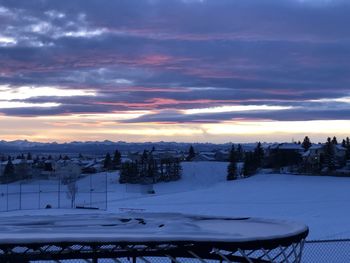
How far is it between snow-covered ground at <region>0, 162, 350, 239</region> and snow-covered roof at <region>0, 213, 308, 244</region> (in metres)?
12.8

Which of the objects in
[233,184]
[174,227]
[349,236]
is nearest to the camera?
[174,227]

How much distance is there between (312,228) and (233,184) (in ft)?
143

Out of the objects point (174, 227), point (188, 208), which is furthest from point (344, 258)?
point (188, 208)

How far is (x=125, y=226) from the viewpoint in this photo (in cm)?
Result: 1027

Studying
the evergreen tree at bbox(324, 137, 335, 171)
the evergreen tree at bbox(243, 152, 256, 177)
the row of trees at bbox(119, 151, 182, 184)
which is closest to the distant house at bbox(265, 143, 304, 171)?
the evergreen tree at bbox(243, 152, 256, 177)

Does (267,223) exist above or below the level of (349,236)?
above

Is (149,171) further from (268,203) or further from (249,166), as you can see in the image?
(268,203)

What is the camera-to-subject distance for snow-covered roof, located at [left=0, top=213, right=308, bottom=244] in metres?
8.25

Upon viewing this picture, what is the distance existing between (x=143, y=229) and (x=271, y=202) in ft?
130

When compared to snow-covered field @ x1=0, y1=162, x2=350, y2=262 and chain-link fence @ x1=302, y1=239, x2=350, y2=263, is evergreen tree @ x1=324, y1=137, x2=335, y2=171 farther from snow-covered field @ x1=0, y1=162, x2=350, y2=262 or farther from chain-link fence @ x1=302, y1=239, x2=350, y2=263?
chain-link fence @ x1=302, y1=239, x2=350, y2=263

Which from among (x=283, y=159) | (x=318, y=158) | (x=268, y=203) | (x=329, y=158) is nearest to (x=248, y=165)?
(x=283, y=159)

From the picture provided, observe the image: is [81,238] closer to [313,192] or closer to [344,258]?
[344,258]

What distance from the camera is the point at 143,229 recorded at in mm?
9688

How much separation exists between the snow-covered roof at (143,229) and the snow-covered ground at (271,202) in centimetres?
1282
